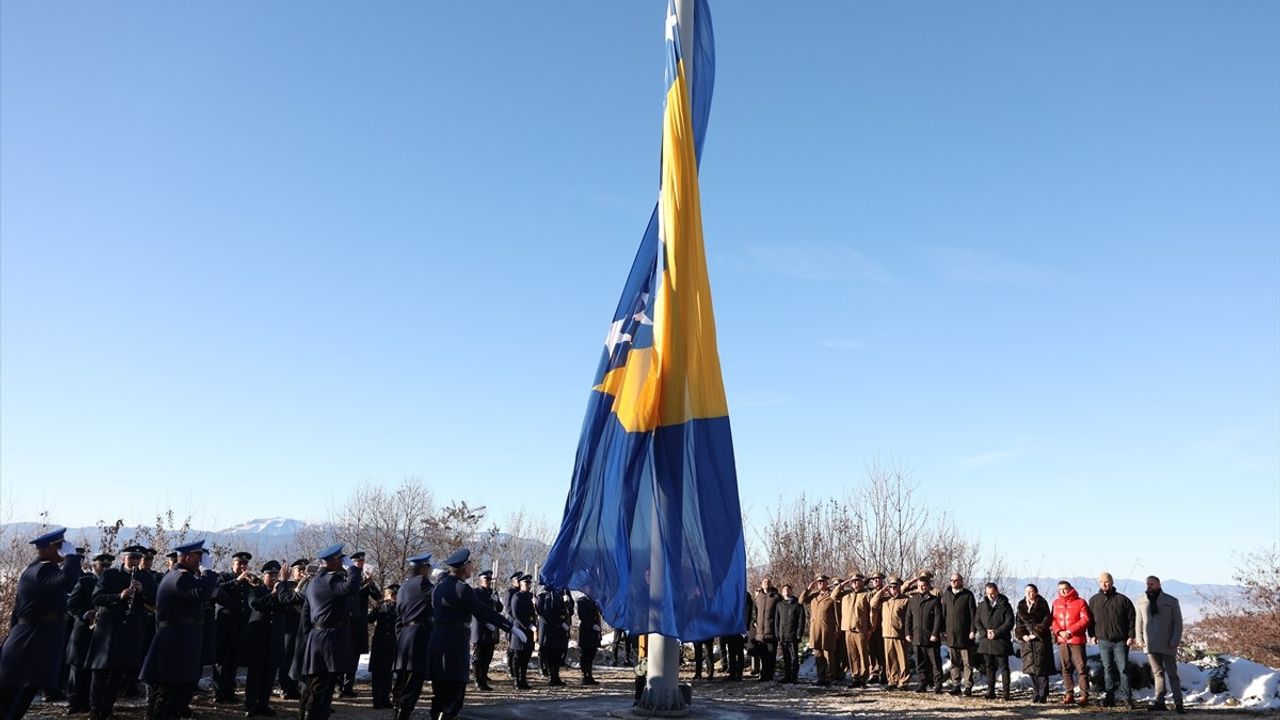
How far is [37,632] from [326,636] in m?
2.85

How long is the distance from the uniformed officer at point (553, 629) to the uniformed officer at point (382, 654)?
3650 mm

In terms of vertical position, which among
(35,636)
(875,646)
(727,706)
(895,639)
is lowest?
(727,706)

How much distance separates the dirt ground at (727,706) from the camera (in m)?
12.2

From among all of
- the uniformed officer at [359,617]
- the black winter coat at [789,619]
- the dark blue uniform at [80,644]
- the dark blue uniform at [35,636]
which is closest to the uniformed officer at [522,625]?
the uniformed officer at [359,617]

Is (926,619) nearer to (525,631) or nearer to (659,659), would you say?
(659,659)

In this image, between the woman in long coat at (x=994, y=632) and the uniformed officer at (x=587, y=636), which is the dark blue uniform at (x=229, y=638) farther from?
the woman in long coat at (x=994, y=632)

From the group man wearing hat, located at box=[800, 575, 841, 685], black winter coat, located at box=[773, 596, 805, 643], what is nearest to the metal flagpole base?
man wearing hat, located at box=[800, 575, 841, 685]

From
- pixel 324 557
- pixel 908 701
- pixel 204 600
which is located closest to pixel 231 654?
pixel 204 600

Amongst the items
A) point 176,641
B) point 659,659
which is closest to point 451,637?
point 659,659

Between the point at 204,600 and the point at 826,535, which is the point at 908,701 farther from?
the point at 826,535

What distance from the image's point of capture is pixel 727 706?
13.1 metres

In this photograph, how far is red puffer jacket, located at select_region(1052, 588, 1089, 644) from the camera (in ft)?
46.6

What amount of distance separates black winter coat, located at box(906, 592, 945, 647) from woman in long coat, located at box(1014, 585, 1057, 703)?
1351 millimetres

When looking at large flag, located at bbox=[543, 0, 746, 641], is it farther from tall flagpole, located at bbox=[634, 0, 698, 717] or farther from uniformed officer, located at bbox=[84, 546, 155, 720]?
uniformed officer, located at bbox=[84, 546, 155, 720]
